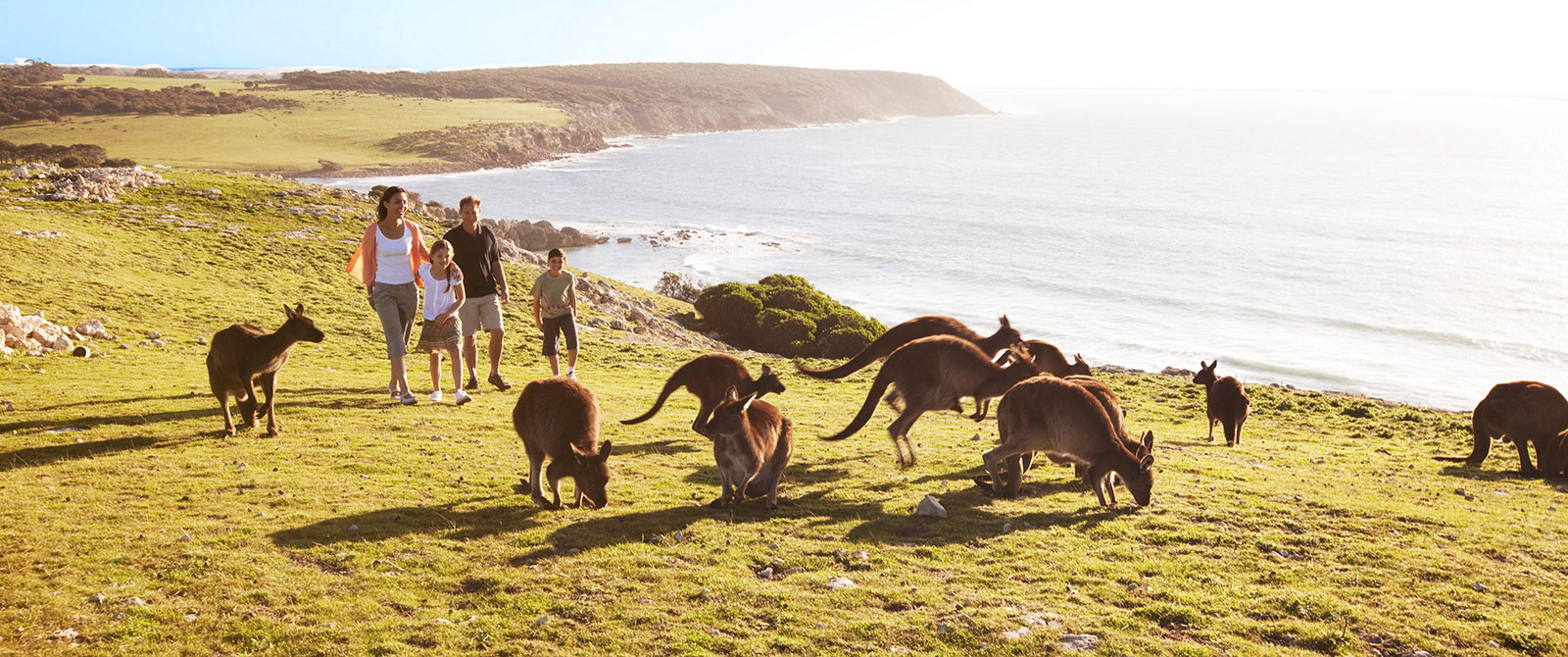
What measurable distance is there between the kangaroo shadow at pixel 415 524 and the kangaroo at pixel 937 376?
14.1 feet

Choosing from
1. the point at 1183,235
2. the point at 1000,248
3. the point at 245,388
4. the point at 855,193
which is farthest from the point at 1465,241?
the point at 245,388

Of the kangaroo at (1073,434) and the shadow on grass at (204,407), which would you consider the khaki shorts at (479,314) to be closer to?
the shadow on grass at (204,407)

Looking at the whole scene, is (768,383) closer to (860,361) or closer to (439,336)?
(860,361)

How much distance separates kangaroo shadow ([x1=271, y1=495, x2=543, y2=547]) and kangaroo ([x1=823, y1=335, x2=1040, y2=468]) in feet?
14.1

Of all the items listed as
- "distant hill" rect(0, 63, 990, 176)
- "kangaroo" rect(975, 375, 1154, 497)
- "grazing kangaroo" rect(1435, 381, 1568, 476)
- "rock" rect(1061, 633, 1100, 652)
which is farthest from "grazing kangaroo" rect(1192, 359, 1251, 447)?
"distant hill" rect(0, 63, 990, 176)

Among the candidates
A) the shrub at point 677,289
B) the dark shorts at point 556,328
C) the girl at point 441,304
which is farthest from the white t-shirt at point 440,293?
the shrub at point 677,289

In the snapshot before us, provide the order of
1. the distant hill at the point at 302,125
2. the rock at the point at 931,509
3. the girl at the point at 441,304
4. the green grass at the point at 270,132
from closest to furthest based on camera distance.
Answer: the rock at the point at 931,509 < the girl at the point at 441,304 < the green grass at the point at 270,132 < the distant hill at the point at 302,125

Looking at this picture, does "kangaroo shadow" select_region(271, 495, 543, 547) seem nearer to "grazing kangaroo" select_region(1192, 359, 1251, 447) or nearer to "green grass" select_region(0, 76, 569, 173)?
"grazing kangaroo" select_region(1192, 359, 1251, 447)

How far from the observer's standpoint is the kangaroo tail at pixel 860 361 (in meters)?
11.9

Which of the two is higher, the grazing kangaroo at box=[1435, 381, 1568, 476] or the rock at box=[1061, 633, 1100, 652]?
the grazing kangaroo at box=[1435, 381, 1568, 476]

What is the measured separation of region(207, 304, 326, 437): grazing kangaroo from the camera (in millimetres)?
10383

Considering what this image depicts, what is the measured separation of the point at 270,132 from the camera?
4205 inches

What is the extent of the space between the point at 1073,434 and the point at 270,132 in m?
120

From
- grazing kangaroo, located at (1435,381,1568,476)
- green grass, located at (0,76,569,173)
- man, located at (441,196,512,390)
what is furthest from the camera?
green grass, located at (0,76,569,173)
